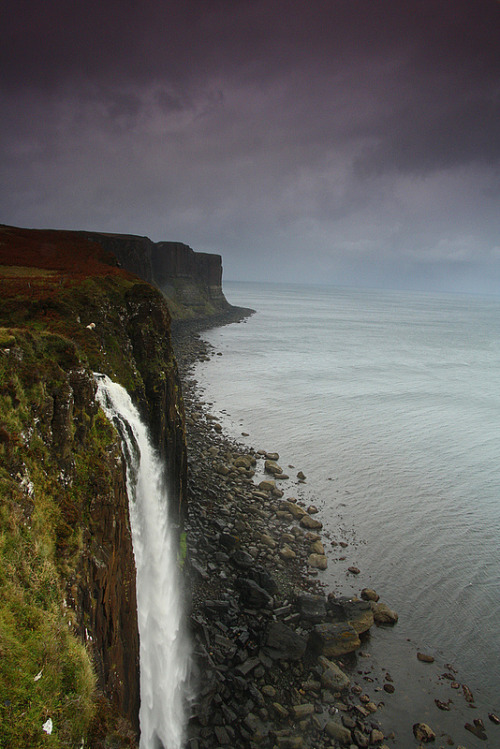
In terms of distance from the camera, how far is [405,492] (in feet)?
79.8

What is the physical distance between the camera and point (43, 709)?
4.80 m

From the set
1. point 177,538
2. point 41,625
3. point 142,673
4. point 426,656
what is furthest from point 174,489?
point 41,625

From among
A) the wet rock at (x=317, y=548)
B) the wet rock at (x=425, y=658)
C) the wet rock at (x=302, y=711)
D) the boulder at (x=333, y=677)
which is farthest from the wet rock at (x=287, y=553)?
the wet rock at (x=302, y=711)

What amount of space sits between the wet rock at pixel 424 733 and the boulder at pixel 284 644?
3.49m

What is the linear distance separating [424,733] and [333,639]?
318cm

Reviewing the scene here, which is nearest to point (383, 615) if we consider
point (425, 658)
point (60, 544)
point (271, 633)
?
point (425, 658)

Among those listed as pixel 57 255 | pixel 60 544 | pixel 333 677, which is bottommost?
pixel 333 677

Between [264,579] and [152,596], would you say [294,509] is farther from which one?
[152,596]

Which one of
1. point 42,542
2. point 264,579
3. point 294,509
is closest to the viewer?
point 42,542

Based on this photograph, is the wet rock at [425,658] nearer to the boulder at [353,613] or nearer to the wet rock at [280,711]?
the boulder at [353,613]

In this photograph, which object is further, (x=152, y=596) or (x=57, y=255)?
(x=57, y=255)

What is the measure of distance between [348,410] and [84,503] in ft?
107

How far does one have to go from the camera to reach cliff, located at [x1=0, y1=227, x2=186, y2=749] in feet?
16.6

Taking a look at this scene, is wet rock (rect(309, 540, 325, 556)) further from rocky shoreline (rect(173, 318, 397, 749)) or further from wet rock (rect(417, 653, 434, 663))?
wet rock (rect(417, 653, 434, 663))
